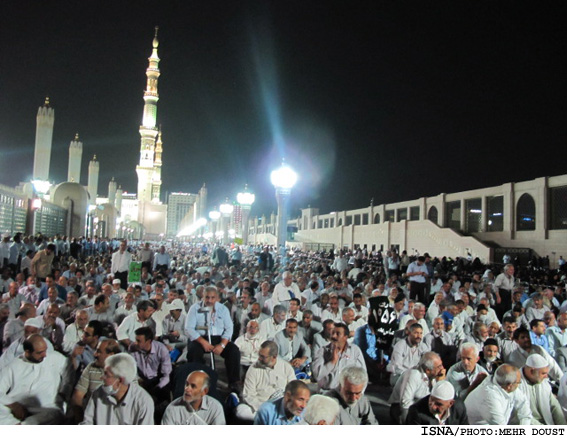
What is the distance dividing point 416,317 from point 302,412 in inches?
134

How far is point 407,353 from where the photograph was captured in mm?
5512

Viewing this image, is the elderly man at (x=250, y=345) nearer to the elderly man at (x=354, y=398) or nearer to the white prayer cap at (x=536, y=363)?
the elderly man at (x=354, y=398)

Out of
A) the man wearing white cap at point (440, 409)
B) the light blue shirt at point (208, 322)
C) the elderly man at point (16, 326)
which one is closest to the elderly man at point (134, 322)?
the light blue shirt at point (208, 322)

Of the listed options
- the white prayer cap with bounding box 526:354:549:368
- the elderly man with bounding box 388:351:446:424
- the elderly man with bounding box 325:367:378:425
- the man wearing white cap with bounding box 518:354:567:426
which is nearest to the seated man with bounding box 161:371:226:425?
the elderly man with bounding box 325:367:378:425

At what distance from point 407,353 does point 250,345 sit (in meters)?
1.90

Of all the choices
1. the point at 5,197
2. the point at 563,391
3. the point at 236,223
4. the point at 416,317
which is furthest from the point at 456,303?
the point at 236,223

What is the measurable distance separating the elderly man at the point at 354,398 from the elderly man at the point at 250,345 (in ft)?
6.93

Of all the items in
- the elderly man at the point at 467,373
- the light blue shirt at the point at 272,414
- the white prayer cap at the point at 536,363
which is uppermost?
the white prayer cap at the point at 536,363

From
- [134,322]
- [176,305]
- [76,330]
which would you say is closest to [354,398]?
[134,322]

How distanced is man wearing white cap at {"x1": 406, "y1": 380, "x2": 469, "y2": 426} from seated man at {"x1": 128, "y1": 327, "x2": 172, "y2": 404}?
2.42 m

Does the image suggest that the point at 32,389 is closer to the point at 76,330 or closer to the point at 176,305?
the point at 76,330

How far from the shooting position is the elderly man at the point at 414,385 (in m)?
4.43

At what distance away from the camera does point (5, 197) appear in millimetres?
18797

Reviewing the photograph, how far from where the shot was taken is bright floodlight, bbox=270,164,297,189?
18484mm
